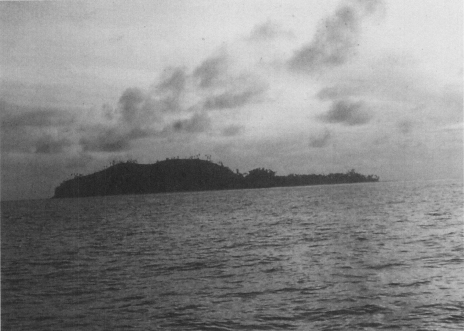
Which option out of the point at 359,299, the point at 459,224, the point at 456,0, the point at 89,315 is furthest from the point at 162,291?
the point at 459,224

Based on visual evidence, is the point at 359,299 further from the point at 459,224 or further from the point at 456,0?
the point at 459,224


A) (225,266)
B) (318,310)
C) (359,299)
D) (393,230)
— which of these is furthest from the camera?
(393,230)

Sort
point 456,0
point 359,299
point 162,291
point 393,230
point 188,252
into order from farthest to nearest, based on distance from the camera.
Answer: point 393,230 → point 188,252 → point 456,0 → point 162,291 → point 359,299

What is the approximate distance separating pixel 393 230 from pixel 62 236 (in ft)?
102

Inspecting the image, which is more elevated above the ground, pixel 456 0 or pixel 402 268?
pixel 456 0

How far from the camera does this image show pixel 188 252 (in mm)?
29250

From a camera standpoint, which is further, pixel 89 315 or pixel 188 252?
pixel 188 252

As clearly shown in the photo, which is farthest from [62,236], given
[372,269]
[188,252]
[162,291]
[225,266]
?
[372,269]

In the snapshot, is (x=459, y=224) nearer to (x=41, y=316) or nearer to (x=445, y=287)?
(x=445, y=287)

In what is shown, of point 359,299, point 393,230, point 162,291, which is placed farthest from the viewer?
point 393,230

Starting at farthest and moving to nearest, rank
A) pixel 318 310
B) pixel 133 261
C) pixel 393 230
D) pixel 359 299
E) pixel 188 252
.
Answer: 1. pixel 393 230
2. pixel 188 252
3. pixel 133 261
4. pixel 359 299
5. pixel 318 310

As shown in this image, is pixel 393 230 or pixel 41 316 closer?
pixel 41 316

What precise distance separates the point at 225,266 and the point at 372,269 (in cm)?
726

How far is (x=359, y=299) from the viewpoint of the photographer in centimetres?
1557
